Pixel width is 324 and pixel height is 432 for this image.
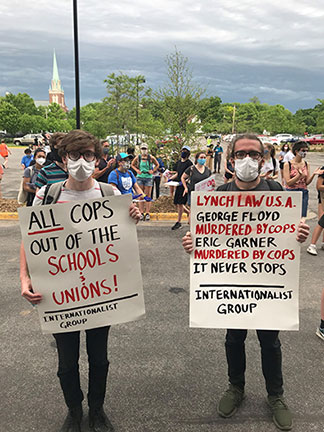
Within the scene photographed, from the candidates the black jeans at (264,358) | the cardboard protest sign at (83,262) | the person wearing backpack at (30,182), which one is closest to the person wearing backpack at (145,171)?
the person wearing backpack at (30,182)

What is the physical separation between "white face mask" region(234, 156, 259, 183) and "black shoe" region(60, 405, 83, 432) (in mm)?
1945

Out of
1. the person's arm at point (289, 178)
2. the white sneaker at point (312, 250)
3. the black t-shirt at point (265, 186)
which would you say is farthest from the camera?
the person's arm at point (289, 178)

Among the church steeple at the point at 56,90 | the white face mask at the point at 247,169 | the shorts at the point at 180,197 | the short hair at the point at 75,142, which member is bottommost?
the shorts at the point at 180,197

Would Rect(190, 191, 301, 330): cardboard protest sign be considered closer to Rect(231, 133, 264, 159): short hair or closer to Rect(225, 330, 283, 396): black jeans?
Rect(225, 330, 283, 396): black jeans

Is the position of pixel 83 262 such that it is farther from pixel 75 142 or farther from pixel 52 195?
pixel 75 142

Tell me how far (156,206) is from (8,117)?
→ 175 ft

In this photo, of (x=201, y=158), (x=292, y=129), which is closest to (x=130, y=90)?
(x=201, y=158)

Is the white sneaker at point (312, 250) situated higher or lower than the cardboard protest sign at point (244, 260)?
lower

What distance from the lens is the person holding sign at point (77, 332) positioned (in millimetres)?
2229

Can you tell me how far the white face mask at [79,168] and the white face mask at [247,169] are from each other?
3.24ft

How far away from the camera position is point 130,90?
1038 inches

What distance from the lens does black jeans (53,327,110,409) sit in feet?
7.54

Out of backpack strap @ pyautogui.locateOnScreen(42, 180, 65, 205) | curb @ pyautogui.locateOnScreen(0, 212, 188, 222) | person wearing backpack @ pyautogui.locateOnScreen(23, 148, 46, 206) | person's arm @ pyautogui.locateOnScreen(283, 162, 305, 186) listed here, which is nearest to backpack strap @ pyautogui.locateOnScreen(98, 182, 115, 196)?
backpack strap @ pyautogui.locateOnScreen(42, 180, 65, 205)

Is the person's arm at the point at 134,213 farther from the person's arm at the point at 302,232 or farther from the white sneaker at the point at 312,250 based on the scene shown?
the white sneaker at the point at 312,250
